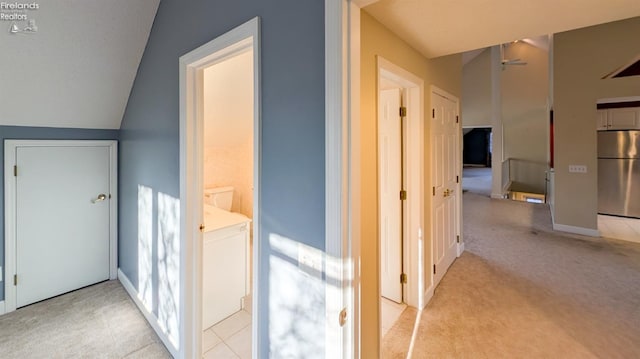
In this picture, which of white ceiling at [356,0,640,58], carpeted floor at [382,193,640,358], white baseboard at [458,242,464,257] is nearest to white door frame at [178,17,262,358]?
white ceiling at [356,0,640,58]

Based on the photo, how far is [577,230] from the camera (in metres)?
4.37

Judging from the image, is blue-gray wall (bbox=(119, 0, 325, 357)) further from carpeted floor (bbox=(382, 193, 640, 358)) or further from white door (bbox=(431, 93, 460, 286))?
white door (bbox=(431, 93, 460, 286))

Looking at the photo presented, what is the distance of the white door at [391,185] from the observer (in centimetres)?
241

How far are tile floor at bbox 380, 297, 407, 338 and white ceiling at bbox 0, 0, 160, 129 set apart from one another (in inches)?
126

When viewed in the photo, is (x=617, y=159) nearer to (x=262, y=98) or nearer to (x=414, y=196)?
(x=414, y=196)

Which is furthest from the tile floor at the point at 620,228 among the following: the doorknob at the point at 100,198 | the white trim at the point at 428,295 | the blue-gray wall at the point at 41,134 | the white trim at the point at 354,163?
the blue-gray wall at the point at 41,134

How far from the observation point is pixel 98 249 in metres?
3.03

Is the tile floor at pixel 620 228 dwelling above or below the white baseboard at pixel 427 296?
above

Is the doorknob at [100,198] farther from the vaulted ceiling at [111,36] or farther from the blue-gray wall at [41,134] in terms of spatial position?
the vaulted ceiling at [111,36]

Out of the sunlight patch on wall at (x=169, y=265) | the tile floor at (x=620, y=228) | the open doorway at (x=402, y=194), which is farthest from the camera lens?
the tile floor at (x=620, y=228)

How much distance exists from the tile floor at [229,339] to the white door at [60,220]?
1788 mm

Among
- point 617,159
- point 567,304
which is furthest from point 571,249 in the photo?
point 617,159

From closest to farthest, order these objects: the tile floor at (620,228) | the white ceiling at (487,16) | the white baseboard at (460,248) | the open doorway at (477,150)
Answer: the white ceiling at (487,16)
the white baseboard at (460,248)
the tile floor at (620,228)
the open doorway at (477,150)

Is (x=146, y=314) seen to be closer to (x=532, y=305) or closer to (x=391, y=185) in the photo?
(x=391, y=185)
